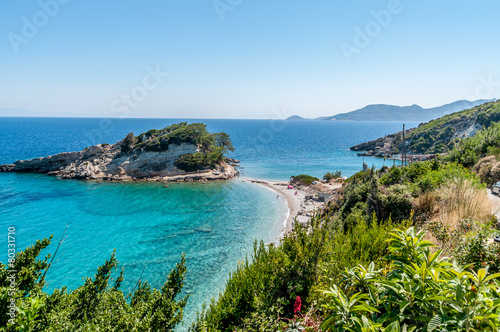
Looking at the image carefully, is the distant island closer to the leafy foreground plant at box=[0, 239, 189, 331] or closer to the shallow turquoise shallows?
the shallow turquoise shallows

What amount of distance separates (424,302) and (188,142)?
5917 centimetres

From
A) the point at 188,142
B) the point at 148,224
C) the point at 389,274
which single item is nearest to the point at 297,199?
the point at 148,224

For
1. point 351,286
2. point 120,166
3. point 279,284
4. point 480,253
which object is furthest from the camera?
point 120,166

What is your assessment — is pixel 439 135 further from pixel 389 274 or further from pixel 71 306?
pixel 71 306

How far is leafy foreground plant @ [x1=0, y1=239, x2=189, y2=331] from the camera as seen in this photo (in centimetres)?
423

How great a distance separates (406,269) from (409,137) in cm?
10380

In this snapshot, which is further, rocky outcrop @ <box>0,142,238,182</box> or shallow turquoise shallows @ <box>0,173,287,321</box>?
rocky outcrop @ <box>0,142,238,182</box>

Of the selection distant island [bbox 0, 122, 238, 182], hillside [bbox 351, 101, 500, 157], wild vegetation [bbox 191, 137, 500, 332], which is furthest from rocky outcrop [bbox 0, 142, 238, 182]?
hillside [bbox 351, 101, 500, 157]

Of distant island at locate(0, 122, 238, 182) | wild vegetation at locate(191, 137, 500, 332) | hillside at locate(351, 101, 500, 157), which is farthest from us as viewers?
hillside at locate(351, 101, 500, 157)

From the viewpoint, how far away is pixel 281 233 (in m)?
26.1

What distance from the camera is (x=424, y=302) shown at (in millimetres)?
2490

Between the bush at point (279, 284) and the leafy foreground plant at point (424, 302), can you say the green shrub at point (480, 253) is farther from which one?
the bush at point (279, 284)

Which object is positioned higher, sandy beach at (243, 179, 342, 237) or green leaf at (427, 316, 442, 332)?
green leaf at (427, 316, 442, 332)

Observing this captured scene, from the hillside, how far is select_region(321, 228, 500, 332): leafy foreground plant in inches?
3284
